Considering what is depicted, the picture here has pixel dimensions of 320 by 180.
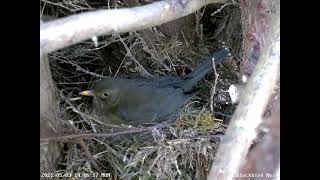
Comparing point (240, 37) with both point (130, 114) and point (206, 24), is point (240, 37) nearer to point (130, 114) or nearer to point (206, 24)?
point (206, 24)

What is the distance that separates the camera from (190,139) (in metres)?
2.04

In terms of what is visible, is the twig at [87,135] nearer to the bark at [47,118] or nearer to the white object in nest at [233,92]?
the bark at [47,118]

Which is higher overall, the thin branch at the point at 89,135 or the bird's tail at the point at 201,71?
the bird's tail at the point at 201,71

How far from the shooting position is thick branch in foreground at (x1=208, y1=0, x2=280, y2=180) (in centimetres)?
131

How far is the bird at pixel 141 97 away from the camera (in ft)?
7.32

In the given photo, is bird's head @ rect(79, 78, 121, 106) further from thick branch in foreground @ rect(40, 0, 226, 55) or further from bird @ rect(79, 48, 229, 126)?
thick branch in foreground @ rect(40, 0, 226, 55)

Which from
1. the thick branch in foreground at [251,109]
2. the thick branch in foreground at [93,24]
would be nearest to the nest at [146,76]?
the thick branch in foreground at [93,24]

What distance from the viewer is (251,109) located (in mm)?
1319

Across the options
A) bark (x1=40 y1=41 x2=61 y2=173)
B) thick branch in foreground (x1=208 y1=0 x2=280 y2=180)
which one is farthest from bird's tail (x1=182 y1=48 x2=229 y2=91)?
thick branch in foreground (x1=208 y1=0 x2=280 y2=180)

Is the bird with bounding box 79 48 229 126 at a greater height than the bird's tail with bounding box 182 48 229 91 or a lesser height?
lesser

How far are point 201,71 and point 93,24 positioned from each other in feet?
3.62

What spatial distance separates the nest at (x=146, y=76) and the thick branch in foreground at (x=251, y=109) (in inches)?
22.0

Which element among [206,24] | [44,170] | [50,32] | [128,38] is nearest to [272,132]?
[50,32]

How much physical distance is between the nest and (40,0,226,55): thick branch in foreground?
0.89 ft
